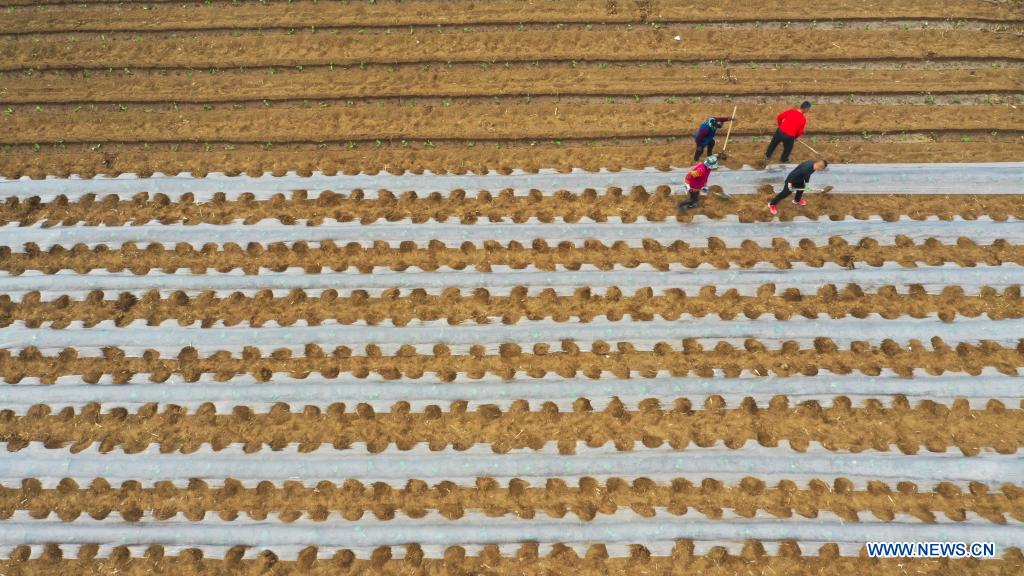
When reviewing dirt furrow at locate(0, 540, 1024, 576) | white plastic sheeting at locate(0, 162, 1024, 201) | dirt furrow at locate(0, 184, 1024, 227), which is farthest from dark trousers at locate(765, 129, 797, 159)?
dirt furrow at locate(0, 540, 1024, 576)

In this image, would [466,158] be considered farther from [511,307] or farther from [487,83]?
[511,307]

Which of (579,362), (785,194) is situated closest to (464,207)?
(579,362)

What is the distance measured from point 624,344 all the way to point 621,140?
4560 mm

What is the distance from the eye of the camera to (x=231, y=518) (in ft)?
23.2

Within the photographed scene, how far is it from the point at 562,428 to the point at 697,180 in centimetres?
480

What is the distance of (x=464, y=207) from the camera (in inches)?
360

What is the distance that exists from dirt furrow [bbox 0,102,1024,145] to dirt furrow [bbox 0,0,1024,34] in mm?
2460

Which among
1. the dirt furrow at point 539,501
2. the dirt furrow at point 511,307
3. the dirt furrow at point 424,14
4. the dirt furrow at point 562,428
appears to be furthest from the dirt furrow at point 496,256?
the dirt furrow at point 424,14

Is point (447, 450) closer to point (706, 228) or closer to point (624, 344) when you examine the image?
point (624, 344)

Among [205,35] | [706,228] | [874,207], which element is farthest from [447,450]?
[205,35]

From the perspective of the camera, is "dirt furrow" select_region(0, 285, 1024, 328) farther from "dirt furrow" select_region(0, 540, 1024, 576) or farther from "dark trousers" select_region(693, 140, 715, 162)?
"dirt furrow" select_region(0, 540, 1024, 576)

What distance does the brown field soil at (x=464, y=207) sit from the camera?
8977 mm

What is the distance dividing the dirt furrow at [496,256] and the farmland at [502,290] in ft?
0.19

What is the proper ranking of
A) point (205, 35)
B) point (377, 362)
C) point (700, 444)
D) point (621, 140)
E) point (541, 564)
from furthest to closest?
point (205, 35) < point (621, 140) < point (377, 362) < point (700, 444) < point (541, 564)
